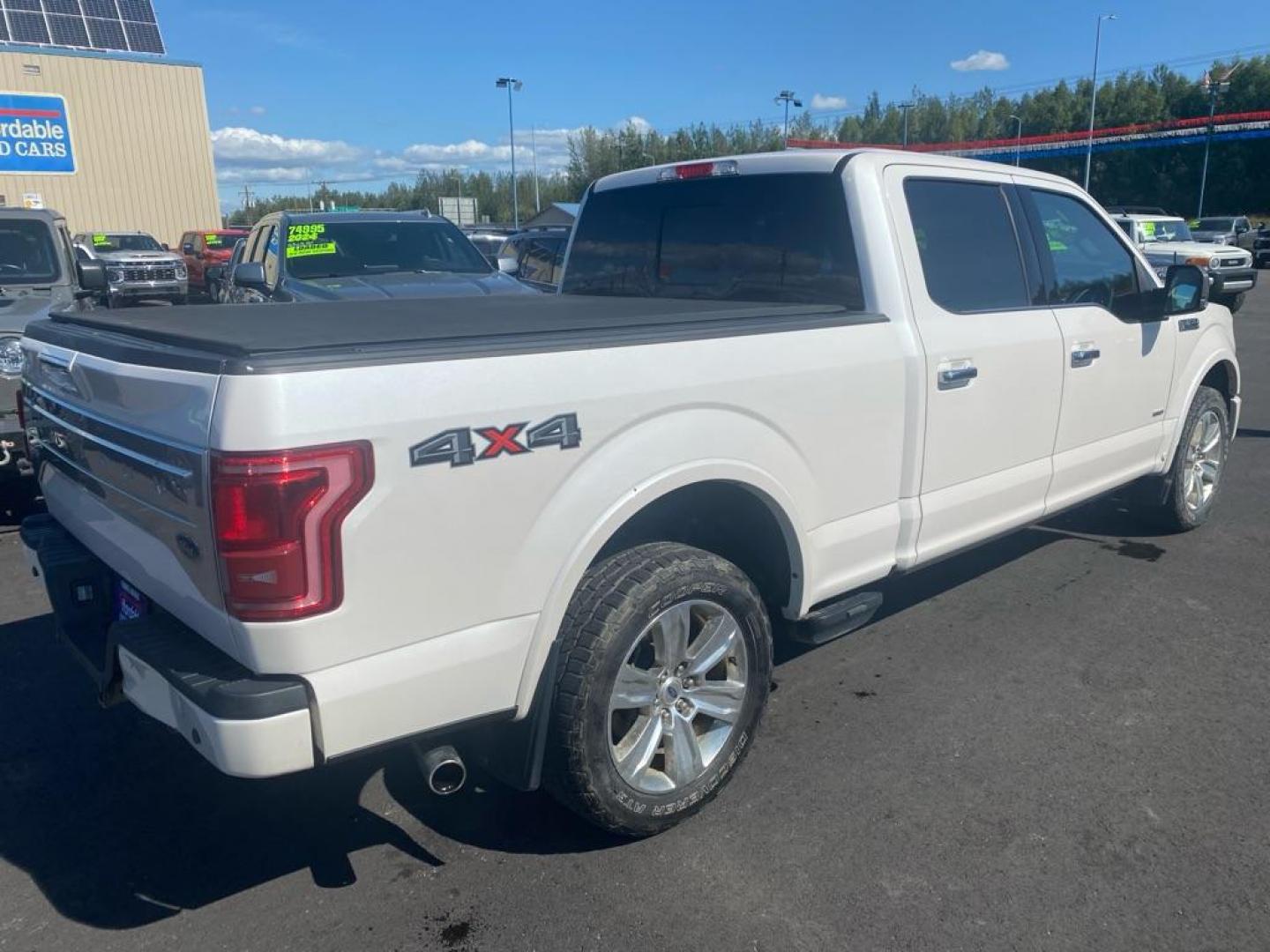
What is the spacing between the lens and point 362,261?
31.0 feet

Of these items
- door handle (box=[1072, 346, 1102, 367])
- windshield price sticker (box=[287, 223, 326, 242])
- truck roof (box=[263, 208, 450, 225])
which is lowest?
door handle (box=[1072, 346, 1102, 367])

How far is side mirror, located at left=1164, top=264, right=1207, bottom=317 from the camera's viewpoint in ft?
16.4

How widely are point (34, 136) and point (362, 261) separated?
27.6 meters

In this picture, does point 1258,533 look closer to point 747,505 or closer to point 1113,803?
point 1113,803

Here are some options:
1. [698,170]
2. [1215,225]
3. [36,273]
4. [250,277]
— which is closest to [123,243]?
[250,277]

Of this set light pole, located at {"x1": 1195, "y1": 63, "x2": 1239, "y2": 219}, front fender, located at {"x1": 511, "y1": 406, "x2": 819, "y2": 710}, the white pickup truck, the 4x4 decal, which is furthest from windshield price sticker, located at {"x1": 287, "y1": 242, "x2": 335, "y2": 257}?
light pole, located at {"x1": 1195, "y1": 63, "x2": 1239, "y2": 219}

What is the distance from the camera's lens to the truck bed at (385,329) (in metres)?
2.38

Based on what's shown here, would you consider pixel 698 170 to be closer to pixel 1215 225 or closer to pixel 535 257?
pixel 535 257

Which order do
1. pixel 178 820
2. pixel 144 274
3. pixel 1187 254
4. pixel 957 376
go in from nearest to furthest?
pixel 178 820 → pixel 957 376 → pixel 1187 254 → pixel 144 274

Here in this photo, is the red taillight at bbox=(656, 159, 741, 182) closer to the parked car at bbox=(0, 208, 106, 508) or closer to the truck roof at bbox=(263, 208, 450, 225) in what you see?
the parked car at bbox=(0, 208, 106, 508)

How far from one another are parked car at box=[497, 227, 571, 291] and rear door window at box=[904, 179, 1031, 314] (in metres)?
5.35

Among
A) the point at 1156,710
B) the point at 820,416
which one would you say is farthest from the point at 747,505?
the point at 1156,710

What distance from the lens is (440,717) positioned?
2.55 meters

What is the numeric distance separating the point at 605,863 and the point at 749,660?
77 centimetres
